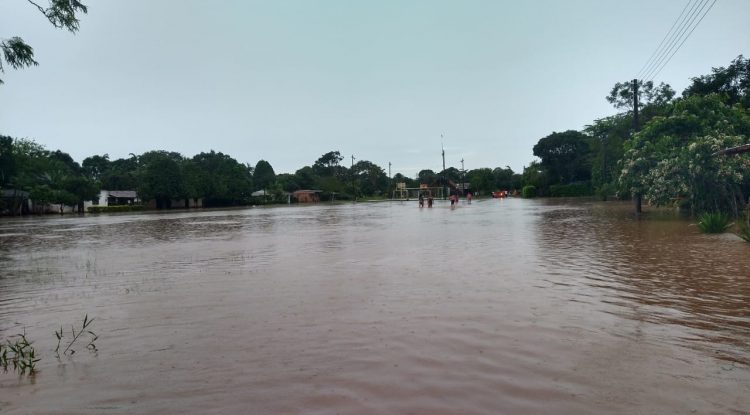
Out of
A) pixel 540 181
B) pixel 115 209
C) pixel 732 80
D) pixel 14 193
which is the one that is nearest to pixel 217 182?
pixel 115 209

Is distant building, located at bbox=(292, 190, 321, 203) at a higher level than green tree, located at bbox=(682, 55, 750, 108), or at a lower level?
lower

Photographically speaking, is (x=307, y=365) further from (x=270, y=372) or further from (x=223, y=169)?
(x=223, y=169)

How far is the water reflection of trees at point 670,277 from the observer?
5.77m

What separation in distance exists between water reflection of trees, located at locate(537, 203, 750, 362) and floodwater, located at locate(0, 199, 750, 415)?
0.04m

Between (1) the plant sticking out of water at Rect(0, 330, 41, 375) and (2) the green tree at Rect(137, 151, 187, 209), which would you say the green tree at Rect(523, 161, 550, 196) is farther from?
(1) the plant sticking out of water at Rect(0, 330, 41, 375)

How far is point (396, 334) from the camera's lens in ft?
18.7

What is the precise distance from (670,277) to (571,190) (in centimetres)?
7627

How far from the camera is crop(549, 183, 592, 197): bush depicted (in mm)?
78812

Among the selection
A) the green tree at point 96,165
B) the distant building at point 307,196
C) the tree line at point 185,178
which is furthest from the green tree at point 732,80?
the green tree at point 96,165

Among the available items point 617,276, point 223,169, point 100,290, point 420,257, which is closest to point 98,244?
point 100,290

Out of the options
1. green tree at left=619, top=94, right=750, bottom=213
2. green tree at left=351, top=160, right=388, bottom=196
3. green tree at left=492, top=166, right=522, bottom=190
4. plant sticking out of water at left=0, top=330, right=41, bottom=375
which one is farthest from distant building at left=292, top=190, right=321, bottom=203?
plant sticking out of water at left=0, top=330, right=41, bottom=375

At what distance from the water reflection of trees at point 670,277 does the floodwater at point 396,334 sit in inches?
1.8

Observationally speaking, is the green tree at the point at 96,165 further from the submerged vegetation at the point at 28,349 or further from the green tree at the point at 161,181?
the submerged vegetation at the point at 28,349

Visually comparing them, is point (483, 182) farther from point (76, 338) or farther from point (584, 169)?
point (76, 338)
